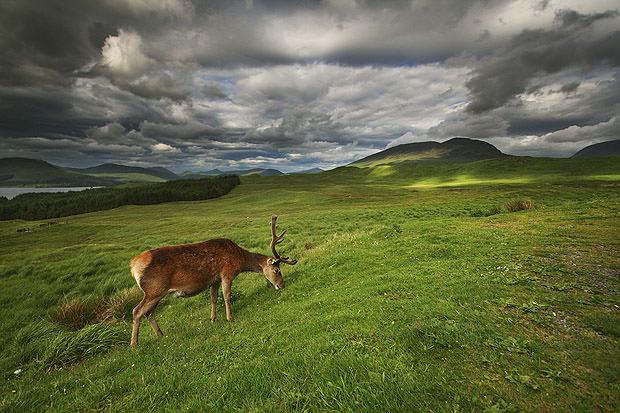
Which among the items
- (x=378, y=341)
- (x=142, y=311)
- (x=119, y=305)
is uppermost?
(x=378, y=341)

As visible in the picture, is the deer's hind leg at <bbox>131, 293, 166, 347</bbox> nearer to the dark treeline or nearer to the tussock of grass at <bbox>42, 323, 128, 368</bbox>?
the tussock of grass at <bbox>42, 323, 128, 368</bbox>

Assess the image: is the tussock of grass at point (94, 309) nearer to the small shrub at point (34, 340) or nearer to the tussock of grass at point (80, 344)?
the small shrub at point (34, 340)

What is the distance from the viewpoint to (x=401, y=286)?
10.2 m

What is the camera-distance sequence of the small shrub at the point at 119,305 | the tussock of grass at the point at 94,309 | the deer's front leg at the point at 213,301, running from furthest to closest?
the small shrub at the point at 119,305 < the tussock of grass at the point at 94,309 < the deer's front leg at the point at 213,301

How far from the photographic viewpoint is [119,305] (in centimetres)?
1515

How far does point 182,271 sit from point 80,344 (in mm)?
3803

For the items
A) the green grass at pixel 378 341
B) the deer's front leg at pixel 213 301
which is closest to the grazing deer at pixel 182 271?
the deer's front leg at pixel 213 301

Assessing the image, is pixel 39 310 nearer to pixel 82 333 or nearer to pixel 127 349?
pixel 82 333

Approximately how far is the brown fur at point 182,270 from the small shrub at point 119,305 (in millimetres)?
5619

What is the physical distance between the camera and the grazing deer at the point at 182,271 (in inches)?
396

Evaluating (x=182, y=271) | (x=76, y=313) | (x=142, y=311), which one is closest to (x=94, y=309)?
(x=76, y=313)

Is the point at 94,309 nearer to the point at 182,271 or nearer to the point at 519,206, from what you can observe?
the point at 182,271

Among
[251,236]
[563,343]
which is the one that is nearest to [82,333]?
[563,343]

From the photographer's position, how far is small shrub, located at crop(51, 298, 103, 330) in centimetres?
1373
